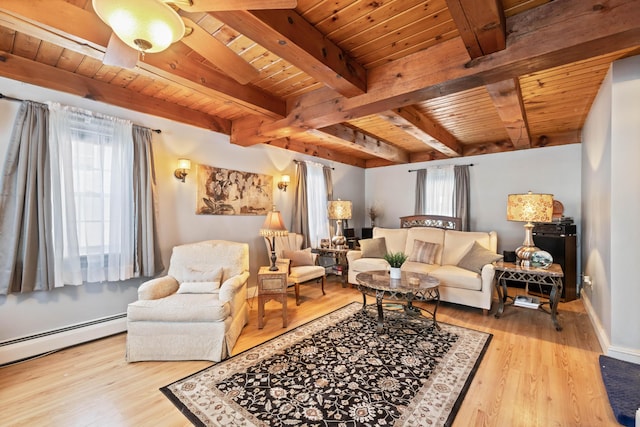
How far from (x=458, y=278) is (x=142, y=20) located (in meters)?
3.85

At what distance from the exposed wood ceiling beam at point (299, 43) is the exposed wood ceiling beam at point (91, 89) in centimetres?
206

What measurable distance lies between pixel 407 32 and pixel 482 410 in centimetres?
263

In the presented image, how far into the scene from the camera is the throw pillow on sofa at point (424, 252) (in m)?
4.14

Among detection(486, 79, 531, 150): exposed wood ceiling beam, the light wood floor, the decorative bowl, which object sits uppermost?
detection(486, 79, 531, 150): exposed wood ceiling beam

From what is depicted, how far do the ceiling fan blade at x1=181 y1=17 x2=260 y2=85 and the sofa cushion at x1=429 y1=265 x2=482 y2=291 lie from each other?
3270 mm

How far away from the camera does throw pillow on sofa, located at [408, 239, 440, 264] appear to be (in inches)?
163

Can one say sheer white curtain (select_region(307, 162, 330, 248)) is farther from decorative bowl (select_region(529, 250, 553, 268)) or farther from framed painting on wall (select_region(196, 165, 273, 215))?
decorative bowl (select_region(529, 250, 553, 268))

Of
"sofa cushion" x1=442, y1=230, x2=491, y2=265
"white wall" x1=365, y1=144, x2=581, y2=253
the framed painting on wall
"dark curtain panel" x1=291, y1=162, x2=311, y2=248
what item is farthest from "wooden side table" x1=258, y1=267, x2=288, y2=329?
"white wall" x1=365, y1=144, x2=581, y2=253

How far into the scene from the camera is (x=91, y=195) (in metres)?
2.76

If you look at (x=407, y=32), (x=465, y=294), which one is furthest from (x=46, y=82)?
(x=465, y=294)

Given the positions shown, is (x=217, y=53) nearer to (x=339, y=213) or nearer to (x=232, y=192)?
(x=232, y=192)

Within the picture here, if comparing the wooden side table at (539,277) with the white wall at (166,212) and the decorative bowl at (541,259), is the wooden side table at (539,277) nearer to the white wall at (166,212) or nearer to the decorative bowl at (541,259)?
the decorative bowl at (541,259)

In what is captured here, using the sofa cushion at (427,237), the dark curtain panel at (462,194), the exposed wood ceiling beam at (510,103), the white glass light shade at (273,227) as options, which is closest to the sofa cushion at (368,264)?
the sofa cushion at (427,237)

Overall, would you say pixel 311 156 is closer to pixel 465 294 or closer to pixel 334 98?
pixel 334 98
